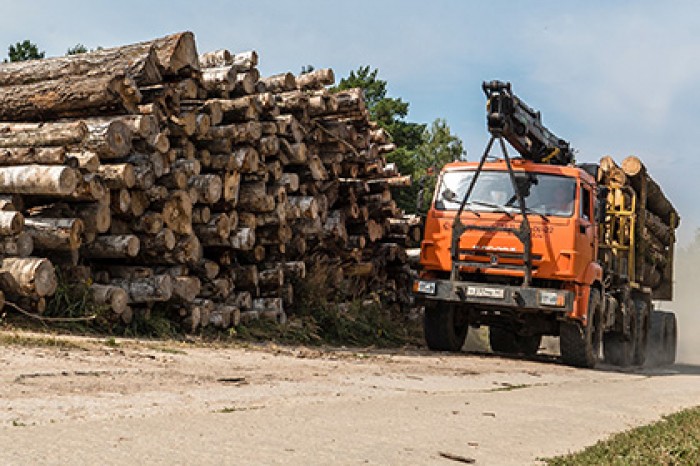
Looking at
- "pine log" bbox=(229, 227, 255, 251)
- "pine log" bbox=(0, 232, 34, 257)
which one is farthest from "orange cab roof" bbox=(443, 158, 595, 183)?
"pine log" bbox=(0, 232, 34, 257)

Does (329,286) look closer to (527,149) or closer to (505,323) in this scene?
(505,323)

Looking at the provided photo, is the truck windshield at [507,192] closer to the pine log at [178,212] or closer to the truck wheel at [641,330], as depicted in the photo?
A: the pine log at [178,212]

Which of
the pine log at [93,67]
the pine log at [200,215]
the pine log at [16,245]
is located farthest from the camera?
the pine log at [200,215]

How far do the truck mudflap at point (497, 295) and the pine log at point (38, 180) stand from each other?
531 cm

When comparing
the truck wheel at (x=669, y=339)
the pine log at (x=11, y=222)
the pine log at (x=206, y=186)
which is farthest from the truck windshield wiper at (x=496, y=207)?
the truck wheel at (x=669, y=339)

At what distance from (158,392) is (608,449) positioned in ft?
9.44

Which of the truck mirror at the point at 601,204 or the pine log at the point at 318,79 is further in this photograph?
the pine log at the point at 318,79

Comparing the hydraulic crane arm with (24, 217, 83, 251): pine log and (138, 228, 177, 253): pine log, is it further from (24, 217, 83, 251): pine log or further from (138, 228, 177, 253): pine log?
(24, 217, 83, 251): pine log

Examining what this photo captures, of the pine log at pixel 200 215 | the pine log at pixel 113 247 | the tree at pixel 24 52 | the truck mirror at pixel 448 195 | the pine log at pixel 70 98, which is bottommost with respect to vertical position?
the pine log at pixel 113 247

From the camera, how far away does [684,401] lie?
8336 millimetres

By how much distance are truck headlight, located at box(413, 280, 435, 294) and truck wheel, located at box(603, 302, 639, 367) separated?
488 centimetres

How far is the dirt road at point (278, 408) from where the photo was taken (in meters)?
4.10

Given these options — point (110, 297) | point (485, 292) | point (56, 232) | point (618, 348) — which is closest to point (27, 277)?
point (56, 232)

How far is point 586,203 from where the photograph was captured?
12.7 meters
